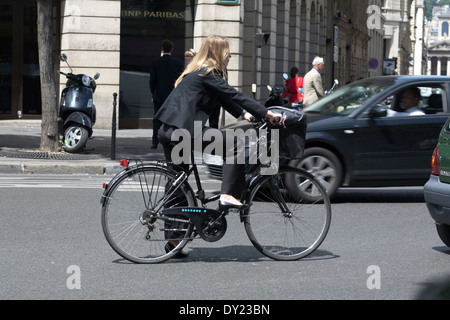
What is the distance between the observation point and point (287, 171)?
6.67 m

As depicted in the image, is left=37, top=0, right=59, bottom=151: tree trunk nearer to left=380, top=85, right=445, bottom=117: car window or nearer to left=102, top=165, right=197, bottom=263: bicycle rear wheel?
left=380, top=85, right=445, bottom=117: car window

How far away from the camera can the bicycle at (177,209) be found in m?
6.52

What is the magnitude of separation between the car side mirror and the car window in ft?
0.35

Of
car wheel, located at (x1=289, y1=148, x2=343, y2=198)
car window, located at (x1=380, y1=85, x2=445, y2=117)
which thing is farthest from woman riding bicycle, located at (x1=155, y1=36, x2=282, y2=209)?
car window, located at (x1=380, y1=85, x2=445, y2=117)

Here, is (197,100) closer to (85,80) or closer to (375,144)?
(375,144)

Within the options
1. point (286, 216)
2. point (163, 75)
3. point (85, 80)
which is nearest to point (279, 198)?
point (286, 216)

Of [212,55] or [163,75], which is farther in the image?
[163,75]

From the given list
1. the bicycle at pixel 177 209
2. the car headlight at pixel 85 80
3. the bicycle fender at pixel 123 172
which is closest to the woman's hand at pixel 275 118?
the bicycle at pixel 177 209

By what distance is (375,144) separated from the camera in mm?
10352

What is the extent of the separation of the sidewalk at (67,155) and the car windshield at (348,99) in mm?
3741

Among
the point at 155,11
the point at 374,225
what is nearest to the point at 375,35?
the point at 155,11

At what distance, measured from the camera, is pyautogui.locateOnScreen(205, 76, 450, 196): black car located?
10.3 metres

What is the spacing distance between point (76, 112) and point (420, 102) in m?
6.60

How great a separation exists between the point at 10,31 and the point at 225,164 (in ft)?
56.9
